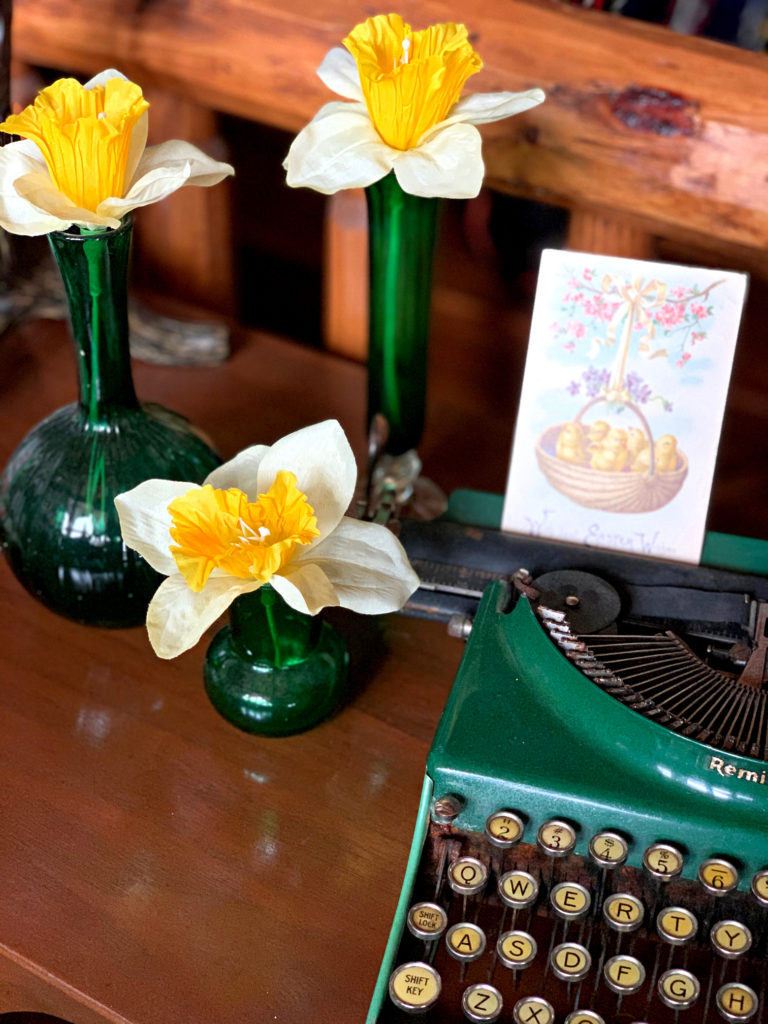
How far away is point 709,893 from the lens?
78cm

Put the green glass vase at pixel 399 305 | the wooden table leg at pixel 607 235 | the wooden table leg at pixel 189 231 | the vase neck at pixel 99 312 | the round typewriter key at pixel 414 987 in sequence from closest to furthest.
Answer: the round typewriter key at pixel 414 987 < the vase neck at pixel 99 312 < the green glass vase at pixel 399 305 < the wooden table leg at pixel 607 235 < the wooden table leg at pixel 189 231

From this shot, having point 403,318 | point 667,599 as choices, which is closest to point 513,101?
point 403,318

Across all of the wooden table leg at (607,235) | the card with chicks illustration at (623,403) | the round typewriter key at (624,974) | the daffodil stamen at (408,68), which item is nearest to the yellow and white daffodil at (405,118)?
the daffodil stamen at (408,68)

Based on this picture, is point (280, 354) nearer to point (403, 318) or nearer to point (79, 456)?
point (403, 318)

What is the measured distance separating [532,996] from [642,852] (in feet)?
0.39

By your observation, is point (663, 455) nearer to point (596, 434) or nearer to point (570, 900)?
point (596, 434)

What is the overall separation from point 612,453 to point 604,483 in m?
0.03

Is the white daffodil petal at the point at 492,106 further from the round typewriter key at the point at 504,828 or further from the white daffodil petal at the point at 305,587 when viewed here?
the round typewriter key at the point at 504,828

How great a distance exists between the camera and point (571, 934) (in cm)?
84

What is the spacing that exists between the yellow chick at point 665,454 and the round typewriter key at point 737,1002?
38 cm

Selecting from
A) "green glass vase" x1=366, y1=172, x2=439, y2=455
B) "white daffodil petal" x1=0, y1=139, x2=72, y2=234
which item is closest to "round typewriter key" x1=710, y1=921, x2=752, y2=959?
"green glass vase" x1=366, y1=172, x2=439, y2=455

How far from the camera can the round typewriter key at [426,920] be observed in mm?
778

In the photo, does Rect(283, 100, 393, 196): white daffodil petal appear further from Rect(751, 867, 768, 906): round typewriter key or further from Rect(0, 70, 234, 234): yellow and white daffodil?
Rect(751, 867, 768, 906): round typewriter key

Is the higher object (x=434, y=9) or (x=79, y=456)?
(x=434, y=9)
